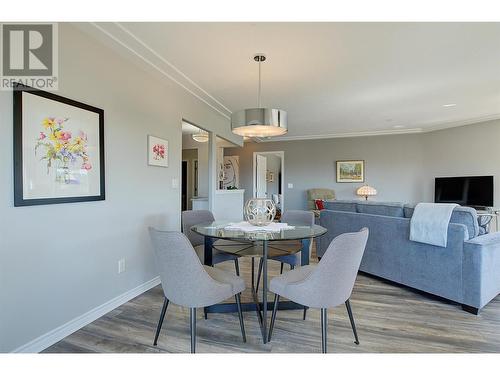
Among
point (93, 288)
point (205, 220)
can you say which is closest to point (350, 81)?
point (205, 220)

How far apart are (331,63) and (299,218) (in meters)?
1.60

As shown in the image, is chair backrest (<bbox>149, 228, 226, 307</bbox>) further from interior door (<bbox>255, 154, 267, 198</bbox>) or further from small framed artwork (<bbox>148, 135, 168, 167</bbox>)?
interior door (<bbox>255, 154, 267, 198</bbox>)

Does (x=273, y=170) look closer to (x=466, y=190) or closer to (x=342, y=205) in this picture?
(x=466, y=190)

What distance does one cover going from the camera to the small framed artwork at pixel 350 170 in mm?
6758

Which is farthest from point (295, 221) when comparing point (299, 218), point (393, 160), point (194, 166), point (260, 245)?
point (194, 166)

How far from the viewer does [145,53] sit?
2.47 metres

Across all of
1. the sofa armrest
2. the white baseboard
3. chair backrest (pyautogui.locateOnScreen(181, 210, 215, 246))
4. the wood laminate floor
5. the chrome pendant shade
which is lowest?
the wood laminate floor

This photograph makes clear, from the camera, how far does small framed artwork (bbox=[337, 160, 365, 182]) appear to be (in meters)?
6.76

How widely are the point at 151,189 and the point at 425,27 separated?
9.25ft

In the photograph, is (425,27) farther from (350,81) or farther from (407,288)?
(407,288)

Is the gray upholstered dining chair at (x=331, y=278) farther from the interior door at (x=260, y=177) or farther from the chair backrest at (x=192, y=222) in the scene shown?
the interior door at (x=260, y=177)

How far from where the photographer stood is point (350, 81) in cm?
328

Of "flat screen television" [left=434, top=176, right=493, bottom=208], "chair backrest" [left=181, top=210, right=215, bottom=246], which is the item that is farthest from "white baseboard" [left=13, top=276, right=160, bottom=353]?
"flat screen television" [left=434, top=176, right=493, bottom=208]

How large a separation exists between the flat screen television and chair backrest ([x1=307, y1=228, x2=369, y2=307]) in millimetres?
4955
